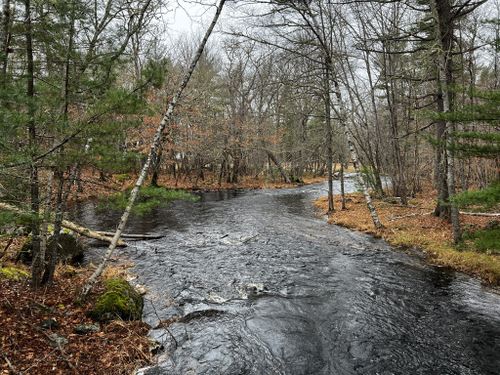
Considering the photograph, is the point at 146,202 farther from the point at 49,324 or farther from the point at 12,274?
the point at 12,274

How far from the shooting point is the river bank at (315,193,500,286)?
9.30 metres

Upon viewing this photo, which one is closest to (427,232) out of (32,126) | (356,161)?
(356,161)

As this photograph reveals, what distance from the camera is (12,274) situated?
7148 mm

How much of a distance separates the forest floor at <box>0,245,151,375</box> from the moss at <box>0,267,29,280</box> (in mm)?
19

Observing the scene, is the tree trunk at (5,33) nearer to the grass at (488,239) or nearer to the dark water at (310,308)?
the dark water at (310,308)

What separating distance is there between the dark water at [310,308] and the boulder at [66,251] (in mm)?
1596

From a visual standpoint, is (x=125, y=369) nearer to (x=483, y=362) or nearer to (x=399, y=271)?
(x=483, y=362)

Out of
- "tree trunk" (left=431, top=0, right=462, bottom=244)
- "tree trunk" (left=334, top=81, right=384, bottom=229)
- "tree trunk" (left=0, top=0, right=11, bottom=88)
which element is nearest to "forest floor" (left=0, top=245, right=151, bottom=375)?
"tree trunk" (left=0, top=0, right=11, bottom=88)

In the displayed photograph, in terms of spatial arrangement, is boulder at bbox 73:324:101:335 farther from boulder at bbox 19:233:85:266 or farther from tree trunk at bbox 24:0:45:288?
boulder at bbox 19:233:85:266

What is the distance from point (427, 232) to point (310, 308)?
761 cm

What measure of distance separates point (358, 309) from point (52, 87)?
7.58m

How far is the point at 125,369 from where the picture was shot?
4.98 m

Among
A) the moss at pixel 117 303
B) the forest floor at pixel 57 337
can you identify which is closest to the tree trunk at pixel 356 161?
the moss at pixel 117 303

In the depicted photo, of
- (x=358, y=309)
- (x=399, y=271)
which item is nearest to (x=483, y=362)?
(x=358, y=309)
